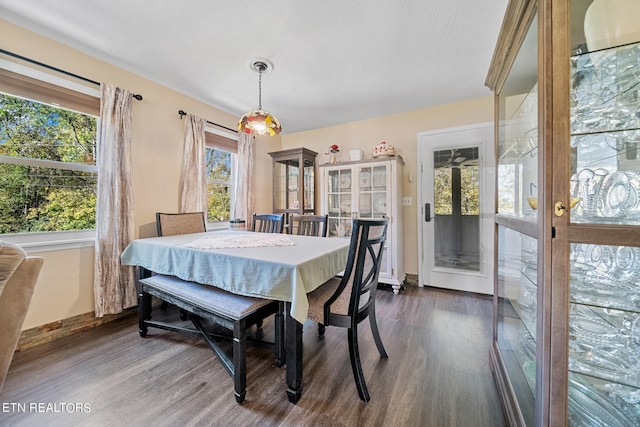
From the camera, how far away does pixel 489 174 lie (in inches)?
108

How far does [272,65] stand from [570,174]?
2244mm

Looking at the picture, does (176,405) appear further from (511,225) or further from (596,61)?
(596,61)

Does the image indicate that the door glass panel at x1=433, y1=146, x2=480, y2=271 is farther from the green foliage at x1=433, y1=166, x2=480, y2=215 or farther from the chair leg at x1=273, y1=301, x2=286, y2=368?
the chair leg at x1=273, y1=301, x2=286, y2=368

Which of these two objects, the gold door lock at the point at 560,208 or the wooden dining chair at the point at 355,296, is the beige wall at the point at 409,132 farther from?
the gold door lock at the point at 560,208

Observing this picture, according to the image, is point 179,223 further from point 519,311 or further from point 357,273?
point 519,311

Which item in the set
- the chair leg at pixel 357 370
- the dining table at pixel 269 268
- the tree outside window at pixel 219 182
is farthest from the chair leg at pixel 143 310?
the chair leg at pixel 357 370

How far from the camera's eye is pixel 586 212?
2.59 feet

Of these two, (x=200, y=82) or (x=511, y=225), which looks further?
(x=200, y=82)

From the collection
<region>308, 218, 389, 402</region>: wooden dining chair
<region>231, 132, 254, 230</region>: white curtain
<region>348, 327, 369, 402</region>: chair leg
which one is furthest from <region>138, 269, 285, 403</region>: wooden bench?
<region>231, 132, 254, 230</region>: white curtain

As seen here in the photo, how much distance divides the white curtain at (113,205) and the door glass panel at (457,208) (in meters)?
3.37

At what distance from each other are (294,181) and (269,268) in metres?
2.62

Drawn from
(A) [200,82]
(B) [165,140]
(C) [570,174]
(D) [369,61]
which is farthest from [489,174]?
(B) [165,140]

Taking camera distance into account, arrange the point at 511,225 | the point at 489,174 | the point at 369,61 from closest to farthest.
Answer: the point at 511,225, the point at 369,61, the point at 489,174

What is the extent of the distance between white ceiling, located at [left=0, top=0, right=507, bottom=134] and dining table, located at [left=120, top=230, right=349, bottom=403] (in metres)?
1.59
